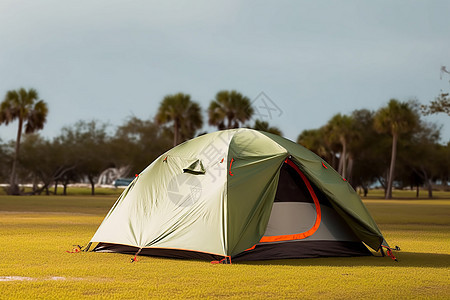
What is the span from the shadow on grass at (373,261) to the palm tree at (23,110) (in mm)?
47658

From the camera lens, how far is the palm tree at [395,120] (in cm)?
5816

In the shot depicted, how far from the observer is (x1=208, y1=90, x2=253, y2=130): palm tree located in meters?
53.0

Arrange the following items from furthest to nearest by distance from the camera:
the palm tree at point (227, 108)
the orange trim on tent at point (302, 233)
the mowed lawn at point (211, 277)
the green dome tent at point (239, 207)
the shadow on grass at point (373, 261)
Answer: the palm tree at point (227, 108) → the orange trim on tent at point (302, 233) → the green dome tent at point (239, 207) → the shadow on grass at point (373, 261) → the mowed lawn at point (211, 277)

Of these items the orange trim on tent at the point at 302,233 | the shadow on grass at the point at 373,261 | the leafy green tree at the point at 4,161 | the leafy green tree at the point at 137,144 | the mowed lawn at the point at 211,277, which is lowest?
the mowed lawn at the point at 211,277

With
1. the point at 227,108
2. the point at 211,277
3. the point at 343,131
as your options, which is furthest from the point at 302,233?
the point at 343,131

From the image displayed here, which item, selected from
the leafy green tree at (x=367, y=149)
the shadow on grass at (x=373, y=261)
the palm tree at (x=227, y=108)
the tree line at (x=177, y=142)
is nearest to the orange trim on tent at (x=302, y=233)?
the shadow on grass at (x=373, y=261)

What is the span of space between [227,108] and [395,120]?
17565 millimetres

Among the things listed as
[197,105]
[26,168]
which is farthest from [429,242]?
[26,168]

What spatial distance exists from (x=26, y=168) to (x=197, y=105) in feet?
62.6

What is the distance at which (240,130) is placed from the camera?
1116 cm

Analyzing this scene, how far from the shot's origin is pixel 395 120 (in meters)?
58.6

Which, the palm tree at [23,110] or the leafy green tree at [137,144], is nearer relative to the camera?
the palm tree at [23,110]

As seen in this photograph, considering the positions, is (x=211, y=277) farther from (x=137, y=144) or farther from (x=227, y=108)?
(x=137, y=144)

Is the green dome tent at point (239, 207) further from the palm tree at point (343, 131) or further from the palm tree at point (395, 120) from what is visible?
the palm tree at point (343, 131)
